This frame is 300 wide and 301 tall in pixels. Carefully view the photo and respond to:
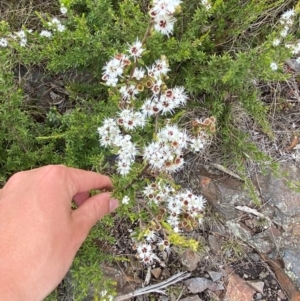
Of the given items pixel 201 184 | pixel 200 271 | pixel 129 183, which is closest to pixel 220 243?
pixel 200 271

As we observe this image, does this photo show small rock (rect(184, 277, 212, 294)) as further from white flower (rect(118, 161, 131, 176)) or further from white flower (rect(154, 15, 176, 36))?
white flower (rect(154, 15, 176, 36))

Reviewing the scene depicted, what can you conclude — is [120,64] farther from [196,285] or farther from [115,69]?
[196,285]

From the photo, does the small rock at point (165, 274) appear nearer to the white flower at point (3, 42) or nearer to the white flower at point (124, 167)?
the white flower at point (124, 167)

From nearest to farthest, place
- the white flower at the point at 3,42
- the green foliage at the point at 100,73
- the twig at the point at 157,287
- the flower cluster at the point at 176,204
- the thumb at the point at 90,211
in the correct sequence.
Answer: the thumb at the point at 90,211 → the flower cluster at the point at 176,204 → the green foliage at the point at 100,73 → the white flower at the point at 3,42 → the twig at the point at 157,287

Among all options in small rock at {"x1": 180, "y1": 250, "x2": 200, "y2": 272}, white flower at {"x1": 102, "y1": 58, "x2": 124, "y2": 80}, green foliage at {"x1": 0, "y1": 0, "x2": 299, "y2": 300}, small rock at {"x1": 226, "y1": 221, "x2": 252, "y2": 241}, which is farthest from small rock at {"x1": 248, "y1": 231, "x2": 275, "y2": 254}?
white flower at {"x1": 102, "y1": 58, "x2": 124, "y2": 80}

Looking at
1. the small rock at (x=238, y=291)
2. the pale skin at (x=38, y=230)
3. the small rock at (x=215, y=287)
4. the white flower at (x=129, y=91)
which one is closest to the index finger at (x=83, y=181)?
the pale skin at (x=38, y=230)

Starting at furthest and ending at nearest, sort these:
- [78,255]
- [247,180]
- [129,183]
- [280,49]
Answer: [247,180]
[78,255]
[280,49]
[129,183]

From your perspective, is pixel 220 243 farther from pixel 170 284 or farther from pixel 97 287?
pixel 97 287
